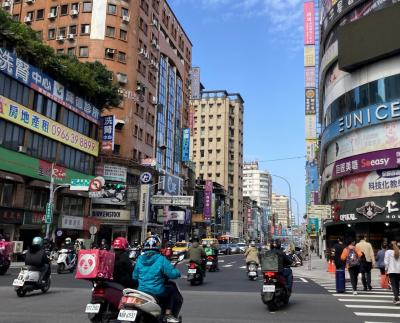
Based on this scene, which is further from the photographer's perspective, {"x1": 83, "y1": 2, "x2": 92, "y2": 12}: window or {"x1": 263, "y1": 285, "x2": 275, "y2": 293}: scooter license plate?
{"x1": 83, "y1": 2, "x2": 92, "y2": 12}: window

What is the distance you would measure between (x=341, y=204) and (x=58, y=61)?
25025mm

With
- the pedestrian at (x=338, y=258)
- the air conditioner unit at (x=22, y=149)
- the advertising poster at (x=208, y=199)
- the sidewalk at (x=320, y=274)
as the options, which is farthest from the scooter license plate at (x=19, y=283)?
the advertising poster at (x=208, y=199)

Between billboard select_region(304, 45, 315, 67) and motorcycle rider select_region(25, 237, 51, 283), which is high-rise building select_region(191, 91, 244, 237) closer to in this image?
billboard select_region(304, 45, 315, 67)

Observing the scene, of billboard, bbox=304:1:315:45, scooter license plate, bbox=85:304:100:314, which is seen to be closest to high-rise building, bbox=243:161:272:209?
billboard, bbox=304:1:315:45

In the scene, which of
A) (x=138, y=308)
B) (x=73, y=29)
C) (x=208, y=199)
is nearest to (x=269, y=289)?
(x=138, y=308)

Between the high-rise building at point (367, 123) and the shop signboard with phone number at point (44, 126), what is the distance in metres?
21.8

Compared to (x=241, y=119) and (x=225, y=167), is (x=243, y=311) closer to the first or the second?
(x=225, y=167)

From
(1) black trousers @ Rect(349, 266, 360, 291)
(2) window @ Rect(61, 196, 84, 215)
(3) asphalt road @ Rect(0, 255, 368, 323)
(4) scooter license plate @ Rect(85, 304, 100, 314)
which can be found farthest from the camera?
(2) window @ Rect(61, 196, 84, 215)

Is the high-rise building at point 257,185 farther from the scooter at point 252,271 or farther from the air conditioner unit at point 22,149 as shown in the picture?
the scooter at point 252,271

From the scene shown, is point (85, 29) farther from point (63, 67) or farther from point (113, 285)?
point (113, 285)

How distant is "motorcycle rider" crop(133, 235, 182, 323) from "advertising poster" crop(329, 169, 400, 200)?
28.6m

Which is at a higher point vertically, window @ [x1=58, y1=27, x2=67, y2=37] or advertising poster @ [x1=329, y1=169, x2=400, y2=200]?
window @ [x1=58, y1=27, x2=67, y2=37]

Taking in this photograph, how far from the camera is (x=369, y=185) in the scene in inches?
1344

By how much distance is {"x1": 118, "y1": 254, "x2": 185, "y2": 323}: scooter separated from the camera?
6.34m
